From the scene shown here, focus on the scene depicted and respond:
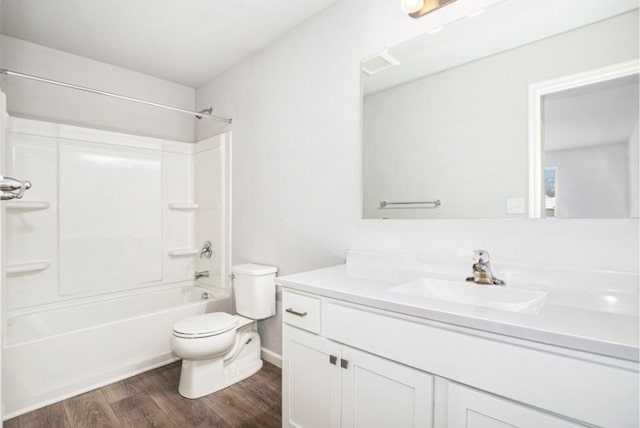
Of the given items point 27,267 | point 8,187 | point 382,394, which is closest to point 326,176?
point 382,394

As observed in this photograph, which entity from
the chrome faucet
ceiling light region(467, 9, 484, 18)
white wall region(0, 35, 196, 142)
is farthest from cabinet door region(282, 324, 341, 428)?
white wall region(0, 35, 196, 142)

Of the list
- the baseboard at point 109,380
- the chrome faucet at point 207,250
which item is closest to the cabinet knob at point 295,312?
the baseboard at point 109,380

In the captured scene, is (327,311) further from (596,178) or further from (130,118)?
(130,118)

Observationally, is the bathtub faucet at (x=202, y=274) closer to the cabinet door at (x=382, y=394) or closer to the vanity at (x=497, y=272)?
the vanity at (x=497, y=272)

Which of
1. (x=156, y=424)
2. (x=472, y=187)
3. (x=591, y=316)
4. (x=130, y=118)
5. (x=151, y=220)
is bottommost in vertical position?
(x=156, y=424)

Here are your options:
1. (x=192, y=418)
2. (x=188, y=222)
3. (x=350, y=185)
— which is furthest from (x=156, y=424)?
(x=188, y=222)

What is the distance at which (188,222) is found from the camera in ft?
10.8

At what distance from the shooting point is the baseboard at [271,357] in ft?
7.93

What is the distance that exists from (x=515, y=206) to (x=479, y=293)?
393 millimetres

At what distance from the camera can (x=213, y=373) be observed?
210cm

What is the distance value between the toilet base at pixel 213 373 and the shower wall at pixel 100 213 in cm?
87

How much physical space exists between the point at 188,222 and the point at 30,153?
131 cm

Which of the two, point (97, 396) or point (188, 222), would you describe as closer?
point (97, 396)

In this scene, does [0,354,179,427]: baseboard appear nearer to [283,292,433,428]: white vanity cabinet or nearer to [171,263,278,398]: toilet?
[171,263,278,398]: toilet
